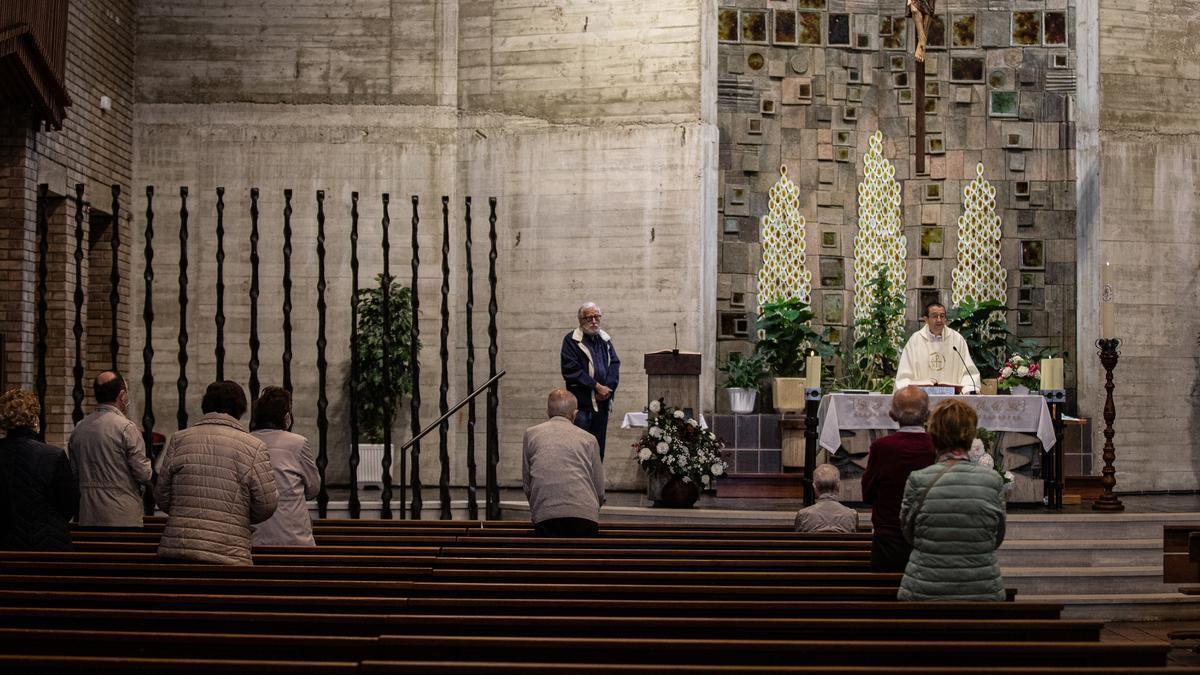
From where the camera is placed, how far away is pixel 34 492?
18.2ft

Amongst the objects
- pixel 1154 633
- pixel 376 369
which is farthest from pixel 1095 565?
pixel 376 369

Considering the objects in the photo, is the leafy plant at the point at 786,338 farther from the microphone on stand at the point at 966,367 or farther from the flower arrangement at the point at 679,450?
the flower arrangement at the point at 679,450

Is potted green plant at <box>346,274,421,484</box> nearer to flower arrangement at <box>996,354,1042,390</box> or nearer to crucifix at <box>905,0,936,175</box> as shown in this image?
crucifix at <box>905,0,936,175</box>

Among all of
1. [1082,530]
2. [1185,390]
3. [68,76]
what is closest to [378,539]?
[1082,530]

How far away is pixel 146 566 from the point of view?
16.1 feet

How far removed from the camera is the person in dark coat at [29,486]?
5.54m

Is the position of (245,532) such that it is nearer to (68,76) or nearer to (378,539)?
(378,539)

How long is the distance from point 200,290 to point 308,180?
1.53 m

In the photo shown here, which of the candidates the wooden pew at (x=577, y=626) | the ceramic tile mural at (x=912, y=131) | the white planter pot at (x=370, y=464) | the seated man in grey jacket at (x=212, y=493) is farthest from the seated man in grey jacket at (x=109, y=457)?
the ceramic tile mural at (x=912, y=131)

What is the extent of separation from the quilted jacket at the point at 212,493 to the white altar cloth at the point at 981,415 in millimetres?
5710

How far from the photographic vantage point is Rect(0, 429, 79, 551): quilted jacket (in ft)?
18.2

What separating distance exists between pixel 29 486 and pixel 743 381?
805cm

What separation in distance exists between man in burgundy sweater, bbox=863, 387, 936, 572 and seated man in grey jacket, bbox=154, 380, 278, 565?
7.77 ft

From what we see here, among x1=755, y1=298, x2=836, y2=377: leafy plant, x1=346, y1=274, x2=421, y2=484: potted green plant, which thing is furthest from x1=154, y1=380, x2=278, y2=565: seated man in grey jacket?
x1=755, y1=298, x2=836, y2=377: leafy plant
